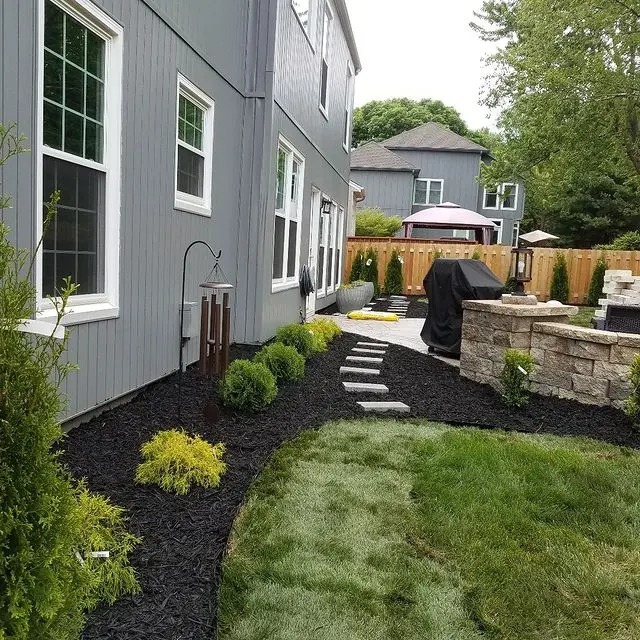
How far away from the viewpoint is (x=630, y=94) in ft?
44.7

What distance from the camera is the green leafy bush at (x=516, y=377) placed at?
17.6 feet

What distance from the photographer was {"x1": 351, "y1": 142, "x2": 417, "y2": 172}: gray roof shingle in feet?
94.5

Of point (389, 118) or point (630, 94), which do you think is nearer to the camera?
point (630, 94)

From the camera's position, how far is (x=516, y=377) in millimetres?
5445

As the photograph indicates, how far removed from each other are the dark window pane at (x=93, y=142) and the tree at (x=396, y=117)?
143 feet

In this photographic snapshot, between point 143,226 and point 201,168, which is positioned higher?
point 201,168

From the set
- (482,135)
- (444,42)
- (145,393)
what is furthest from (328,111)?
(482,135)

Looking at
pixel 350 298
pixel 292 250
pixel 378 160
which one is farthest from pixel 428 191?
pixel 292 250

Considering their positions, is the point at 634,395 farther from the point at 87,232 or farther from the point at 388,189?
the point at 388,189

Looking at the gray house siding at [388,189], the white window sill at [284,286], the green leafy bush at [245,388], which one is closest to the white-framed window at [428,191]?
the gray house siding at [388,189]

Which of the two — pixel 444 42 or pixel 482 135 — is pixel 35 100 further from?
pixel 482 135

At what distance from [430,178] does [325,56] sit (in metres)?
20.7

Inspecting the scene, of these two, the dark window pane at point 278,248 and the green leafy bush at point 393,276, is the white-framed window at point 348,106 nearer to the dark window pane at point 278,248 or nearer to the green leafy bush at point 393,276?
the green leafy bush at point 393,276

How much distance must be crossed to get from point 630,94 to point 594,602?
13964 mm
